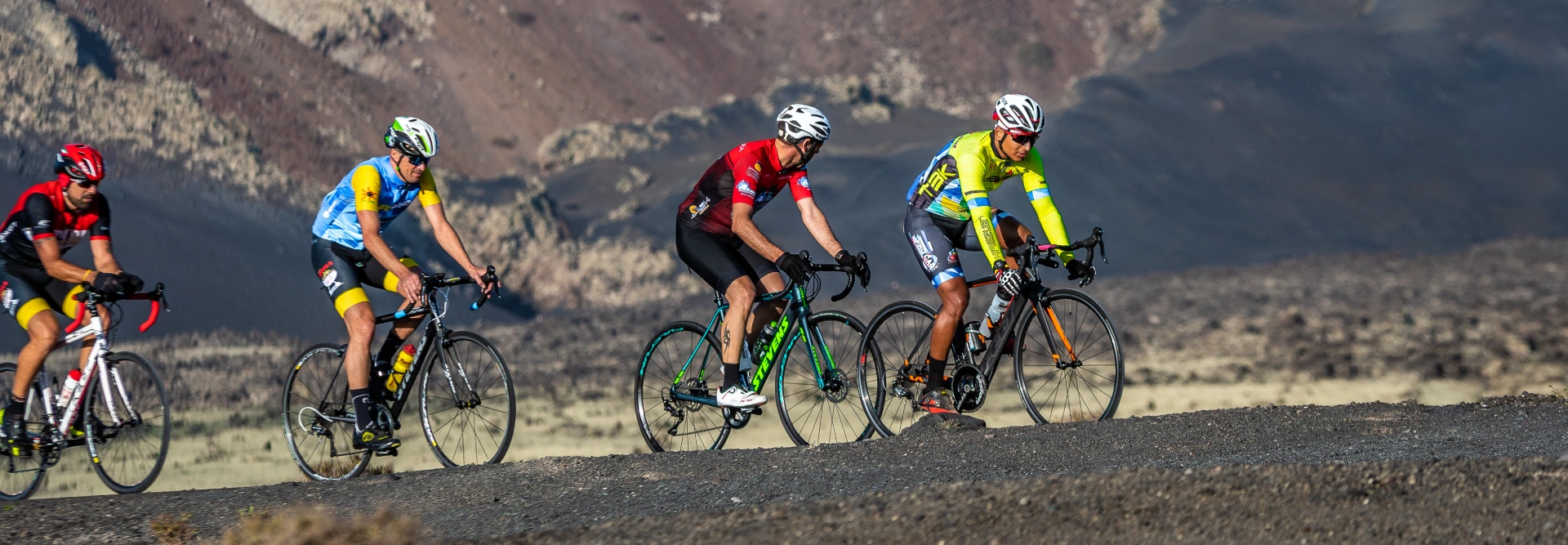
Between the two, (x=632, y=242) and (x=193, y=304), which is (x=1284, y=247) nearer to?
(x=632, y=242)

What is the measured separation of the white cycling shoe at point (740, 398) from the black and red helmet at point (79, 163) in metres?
3.64

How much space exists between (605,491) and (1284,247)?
33624 mm

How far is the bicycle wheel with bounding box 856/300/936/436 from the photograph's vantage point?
26.0ft

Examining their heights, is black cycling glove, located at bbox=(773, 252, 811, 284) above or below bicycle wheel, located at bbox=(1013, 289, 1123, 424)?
above

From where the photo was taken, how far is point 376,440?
7512 mm

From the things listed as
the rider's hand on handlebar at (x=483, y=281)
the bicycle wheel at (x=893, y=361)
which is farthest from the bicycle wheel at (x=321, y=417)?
the bicycle wheel at (x=893, y=361)

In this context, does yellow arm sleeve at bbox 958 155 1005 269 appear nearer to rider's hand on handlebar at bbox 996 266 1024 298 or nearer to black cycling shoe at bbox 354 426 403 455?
rider's hand on handlebar at bbox 996 266 1024 298

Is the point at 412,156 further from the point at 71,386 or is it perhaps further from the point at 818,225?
the point at 71,386

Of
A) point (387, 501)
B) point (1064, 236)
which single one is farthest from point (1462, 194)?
point (387, 501)

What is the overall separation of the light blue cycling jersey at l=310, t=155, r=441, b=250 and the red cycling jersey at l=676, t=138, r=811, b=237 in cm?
144

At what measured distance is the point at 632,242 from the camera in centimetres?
3678

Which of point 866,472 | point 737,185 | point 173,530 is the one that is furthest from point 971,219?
point 173,530

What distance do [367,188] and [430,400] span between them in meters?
1.24

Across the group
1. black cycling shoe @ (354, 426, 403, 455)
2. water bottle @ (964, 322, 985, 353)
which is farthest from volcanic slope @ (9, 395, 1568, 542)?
water bottle @ (964, 322, 985, 353)
